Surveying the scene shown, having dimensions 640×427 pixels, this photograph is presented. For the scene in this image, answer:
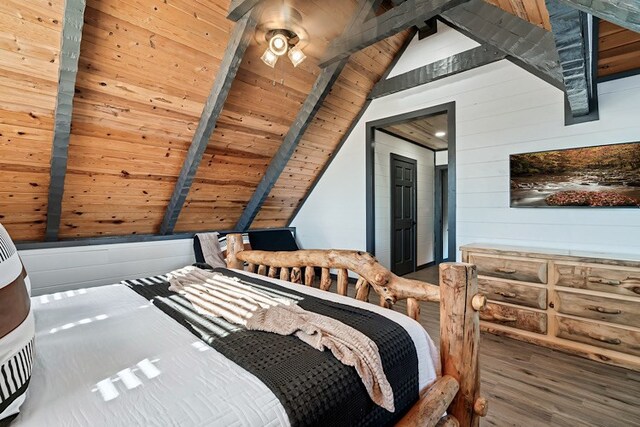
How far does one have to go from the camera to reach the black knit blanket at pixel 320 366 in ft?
2.76

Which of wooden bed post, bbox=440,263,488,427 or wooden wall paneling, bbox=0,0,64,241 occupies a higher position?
wooden wall paneling, bbox=0,0,64,241

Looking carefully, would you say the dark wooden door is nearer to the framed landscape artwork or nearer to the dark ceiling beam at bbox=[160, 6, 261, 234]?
the framed landscape artwork

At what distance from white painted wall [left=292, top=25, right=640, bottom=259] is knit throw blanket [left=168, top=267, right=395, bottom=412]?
2.77 metres

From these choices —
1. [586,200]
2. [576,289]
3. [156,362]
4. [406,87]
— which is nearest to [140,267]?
[156,362]

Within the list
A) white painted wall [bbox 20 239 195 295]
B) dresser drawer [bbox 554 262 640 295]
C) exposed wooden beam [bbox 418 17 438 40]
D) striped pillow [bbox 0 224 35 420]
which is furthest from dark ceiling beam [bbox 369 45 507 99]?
striped pillow [bbox 0 224 35 420]

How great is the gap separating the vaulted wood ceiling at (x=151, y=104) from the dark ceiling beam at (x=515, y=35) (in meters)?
0.11

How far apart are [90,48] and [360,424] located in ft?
9.98

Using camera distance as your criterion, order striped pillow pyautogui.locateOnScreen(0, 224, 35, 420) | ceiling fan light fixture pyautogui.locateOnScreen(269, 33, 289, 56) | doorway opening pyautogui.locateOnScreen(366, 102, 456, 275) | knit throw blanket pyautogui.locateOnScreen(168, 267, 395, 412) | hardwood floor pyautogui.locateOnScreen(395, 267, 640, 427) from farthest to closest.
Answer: doorway opening pyautogui.locateOnScreen(366, 102, 456, 275) < ceiling fan light fixture pyautogui.locateOnScreen(269, 33, 289, 56) < hardwood floor pyautogui.locateOnScreen(395, 267, 640, 427) < knit throw blanket pyautogui.locateOnScreen(168, 267, 395, 412) < striped pillow pyautogui.locateOnScreen(0, 224, 35, 420)

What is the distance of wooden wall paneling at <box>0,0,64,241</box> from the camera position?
6.70 feet

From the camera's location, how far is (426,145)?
589 cm

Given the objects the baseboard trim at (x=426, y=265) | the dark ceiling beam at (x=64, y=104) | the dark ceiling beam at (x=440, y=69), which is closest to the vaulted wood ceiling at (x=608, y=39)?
the dark ceiling beam at (x=440, y=69)

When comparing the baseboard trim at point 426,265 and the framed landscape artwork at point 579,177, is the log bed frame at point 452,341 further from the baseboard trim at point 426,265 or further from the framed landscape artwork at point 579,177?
the baseboard trim at point 426,265

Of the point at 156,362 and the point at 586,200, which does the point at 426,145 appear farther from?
the point at 156,362

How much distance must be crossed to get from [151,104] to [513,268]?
144 inches
